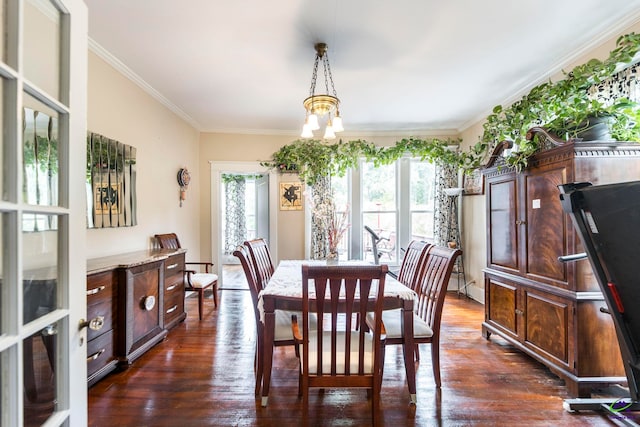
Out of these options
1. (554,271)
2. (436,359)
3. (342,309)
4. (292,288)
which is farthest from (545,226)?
(292,288)

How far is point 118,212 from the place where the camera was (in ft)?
9.71

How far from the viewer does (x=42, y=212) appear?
2.76ft

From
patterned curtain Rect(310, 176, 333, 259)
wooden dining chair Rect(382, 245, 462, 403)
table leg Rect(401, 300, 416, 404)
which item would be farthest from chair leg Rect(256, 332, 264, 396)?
patterned curtain Rect(310, 176, 333, 259)

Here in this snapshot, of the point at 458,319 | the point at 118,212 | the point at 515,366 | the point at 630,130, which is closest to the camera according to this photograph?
the point at 630,130

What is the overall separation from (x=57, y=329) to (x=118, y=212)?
2.38m

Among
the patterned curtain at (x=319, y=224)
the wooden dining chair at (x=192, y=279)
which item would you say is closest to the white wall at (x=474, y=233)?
the patterned curtain at (x=319, y=224)

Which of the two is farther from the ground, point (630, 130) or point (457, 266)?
point (630, 130)

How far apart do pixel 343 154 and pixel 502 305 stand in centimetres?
285

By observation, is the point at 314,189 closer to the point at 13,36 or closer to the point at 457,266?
the point at 457,266

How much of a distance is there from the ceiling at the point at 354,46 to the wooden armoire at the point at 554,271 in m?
0.94

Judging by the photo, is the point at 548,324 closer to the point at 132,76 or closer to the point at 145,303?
the point at 145,303

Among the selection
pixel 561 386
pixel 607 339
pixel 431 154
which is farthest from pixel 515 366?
pixel 431 154

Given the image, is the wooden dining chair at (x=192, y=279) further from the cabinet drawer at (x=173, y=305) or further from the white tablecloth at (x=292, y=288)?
the white tablecloth at (x=292, y=288)

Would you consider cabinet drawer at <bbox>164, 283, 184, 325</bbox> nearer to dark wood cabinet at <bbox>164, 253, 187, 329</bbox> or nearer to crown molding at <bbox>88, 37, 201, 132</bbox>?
dark wood cabinet at <bbox>164, 253, 187, 329</bbox>
